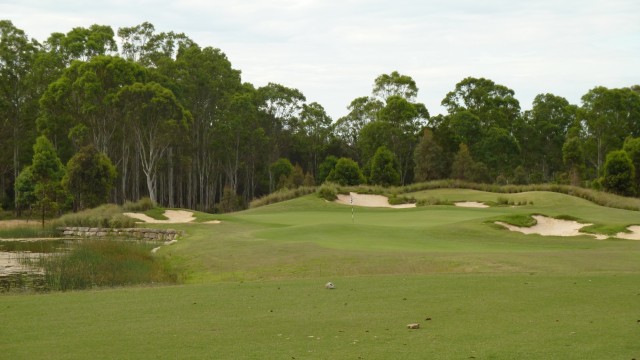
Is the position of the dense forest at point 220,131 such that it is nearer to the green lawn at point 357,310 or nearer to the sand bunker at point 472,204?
the sand bunker at point 472,204

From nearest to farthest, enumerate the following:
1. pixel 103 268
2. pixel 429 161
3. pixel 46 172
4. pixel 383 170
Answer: pixel 103 268 < pixel 46 172 < pixel 383 170 < pixel 429 161

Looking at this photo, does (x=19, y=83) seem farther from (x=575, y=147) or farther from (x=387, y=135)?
(x=575, y=147)

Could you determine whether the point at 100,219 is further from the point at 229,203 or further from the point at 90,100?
the point at 229,203

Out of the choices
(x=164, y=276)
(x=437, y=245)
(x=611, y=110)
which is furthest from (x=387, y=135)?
(x=164, y=276)

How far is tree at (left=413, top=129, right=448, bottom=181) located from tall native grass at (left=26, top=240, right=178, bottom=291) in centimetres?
5455

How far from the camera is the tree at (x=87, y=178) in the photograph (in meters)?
49.5

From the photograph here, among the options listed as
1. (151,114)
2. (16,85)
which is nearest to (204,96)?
(151,114)

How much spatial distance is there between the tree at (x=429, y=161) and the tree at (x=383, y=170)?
389 centimetres

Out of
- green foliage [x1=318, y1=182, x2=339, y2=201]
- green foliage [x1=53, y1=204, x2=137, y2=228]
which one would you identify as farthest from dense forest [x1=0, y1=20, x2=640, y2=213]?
green foliage [x1=318, y1=182, x2=339, y2=201]

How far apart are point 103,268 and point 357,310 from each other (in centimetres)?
1038

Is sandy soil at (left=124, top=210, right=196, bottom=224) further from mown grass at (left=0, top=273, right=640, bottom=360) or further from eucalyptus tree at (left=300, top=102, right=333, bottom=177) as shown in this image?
eucalyptus tree at (left=300, top=102, right=333, bottom=177)

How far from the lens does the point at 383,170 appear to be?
73375 millimetres

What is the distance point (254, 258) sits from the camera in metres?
20.3

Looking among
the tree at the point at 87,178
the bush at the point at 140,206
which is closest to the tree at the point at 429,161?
the tree at the point at 87,178
